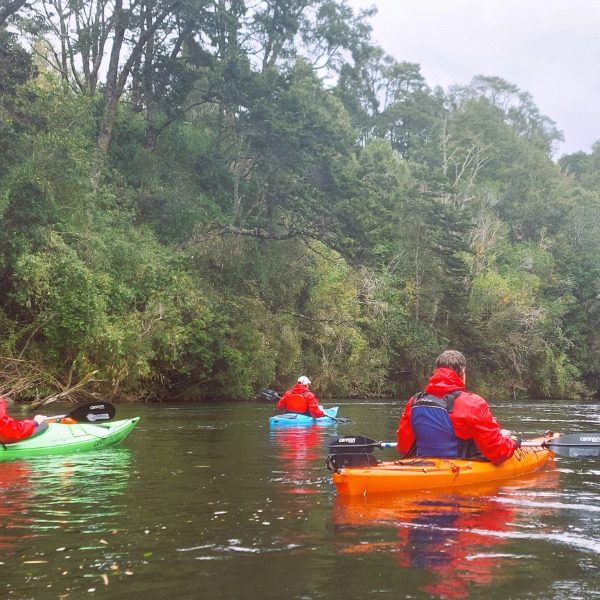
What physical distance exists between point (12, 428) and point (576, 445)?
6180mm

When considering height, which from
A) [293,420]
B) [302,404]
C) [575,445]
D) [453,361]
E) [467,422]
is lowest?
[293,420]

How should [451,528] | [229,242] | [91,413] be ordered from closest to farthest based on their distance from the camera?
1. [451,528]
2. [91,413]
3. [229,242]

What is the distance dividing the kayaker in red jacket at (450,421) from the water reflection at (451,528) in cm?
41

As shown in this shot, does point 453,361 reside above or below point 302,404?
above

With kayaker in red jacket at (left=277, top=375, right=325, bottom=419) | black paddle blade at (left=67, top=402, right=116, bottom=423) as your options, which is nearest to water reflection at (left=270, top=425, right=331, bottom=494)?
kayaker in red jacket at (left=277, top=375, right=325, bottom=419)

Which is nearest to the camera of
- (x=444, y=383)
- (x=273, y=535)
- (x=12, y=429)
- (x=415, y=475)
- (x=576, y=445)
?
(x=273, y=535)

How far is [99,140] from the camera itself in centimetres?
2594

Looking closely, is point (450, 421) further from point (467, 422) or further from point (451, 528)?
point (451, 528)

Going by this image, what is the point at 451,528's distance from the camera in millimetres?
5684

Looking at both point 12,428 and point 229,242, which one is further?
point 229,242

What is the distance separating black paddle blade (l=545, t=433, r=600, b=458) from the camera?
8.92 metres

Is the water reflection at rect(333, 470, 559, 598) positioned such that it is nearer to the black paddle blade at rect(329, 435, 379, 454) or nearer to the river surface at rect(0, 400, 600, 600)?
the river surface at rect(0, 400, 600, 600)

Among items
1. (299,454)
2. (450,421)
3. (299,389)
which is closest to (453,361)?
(450,421)

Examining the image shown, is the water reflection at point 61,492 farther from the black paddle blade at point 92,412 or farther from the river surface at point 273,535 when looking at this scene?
the black paddle blade at point 92,412
